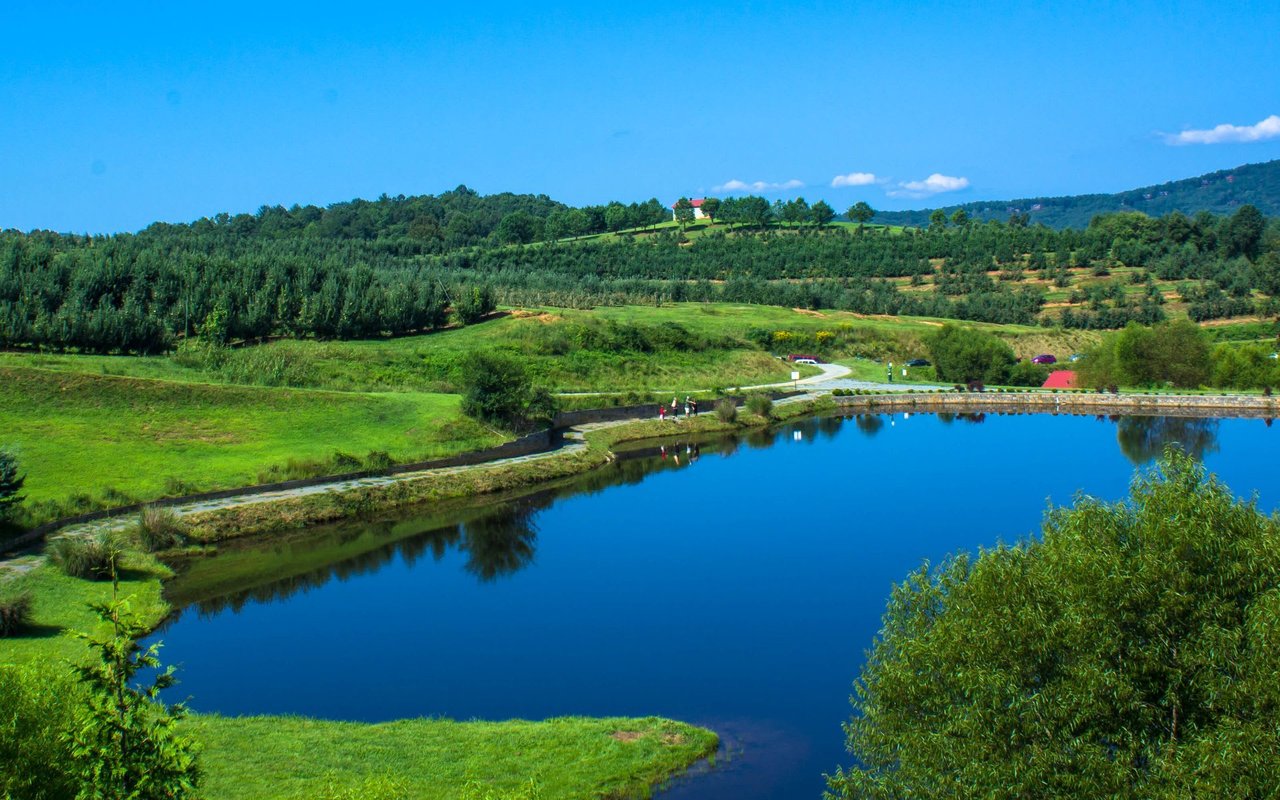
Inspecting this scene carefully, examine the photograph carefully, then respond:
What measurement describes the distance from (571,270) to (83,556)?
115404 millimetres

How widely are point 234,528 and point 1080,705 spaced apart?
31612 mm

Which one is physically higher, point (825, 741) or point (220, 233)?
point (220, 233)

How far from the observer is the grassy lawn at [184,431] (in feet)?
137

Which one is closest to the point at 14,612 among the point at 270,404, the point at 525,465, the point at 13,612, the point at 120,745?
the point at 13,612

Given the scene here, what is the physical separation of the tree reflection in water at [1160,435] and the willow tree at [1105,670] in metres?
39.1

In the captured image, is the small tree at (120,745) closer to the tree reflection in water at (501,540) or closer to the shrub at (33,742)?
the shrub at (33,742)

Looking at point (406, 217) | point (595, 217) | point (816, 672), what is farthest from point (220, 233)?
point (816, 672)

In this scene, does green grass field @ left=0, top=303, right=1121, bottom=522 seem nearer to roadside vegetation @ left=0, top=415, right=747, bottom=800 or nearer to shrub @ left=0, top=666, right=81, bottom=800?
roadside vegetation @ left=0, top=415, right=747, bottom=800

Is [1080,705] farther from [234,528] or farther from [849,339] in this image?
[849,339]

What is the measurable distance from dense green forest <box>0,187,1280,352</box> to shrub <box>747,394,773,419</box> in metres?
27.3

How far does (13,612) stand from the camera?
25969 millimetres

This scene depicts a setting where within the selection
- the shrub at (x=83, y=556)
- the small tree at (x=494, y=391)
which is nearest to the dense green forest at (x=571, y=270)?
the small tree at (x=494, y=391)

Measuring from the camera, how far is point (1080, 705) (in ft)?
49.1

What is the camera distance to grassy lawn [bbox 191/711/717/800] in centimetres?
1883
